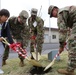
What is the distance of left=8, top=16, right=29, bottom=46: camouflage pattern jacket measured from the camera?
7.29m

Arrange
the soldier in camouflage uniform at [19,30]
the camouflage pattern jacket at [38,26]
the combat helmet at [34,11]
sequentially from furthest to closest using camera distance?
the camouflage pattern jacket at [38,26] < the soldier in camouflage uniform at [19,30] < the combat helmet at [34,11]

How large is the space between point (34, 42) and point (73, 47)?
240 centimetres

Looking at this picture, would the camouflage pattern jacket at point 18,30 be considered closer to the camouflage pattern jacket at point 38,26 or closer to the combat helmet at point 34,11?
the camouflage pattern jacket at point 38,26

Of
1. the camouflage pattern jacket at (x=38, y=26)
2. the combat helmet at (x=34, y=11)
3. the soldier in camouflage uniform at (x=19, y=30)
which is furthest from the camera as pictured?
the camouflage pattern jacket at (x=38, y=26)

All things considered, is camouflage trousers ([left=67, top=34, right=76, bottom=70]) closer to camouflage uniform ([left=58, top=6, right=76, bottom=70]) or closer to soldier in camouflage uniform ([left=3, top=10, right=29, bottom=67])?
camouflage uniform ([left=58, top=6, right=76, bottom=70])

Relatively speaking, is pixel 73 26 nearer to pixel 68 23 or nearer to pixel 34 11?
pixel 68 23

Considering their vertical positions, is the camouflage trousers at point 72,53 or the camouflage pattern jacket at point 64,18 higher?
the camouflage pattern jacket at point 64,18

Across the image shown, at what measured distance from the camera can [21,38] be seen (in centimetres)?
741

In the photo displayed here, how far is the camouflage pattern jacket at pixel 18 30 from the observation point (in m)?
7.29

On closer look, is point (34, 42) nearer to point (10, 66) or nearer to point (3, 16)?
point (10, 66)

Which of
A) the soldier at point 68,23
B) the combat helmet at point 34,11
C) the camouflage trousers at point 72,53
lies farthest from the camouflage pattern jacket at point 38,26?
the camouflage trousers at point 72,53

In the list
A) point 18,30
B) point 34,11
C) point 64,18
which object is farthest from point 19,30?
point 64,18

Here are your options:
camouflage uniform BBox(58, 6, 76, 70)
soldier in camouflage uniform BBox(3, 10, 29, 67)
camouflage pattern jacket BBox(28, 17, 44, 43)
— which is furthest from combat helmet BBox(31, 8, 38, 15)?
camouflage uniform BBox(58, 6, 76, 70)

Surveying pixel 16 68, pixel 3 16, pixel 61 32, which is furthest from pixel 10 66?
pixel 61 32
